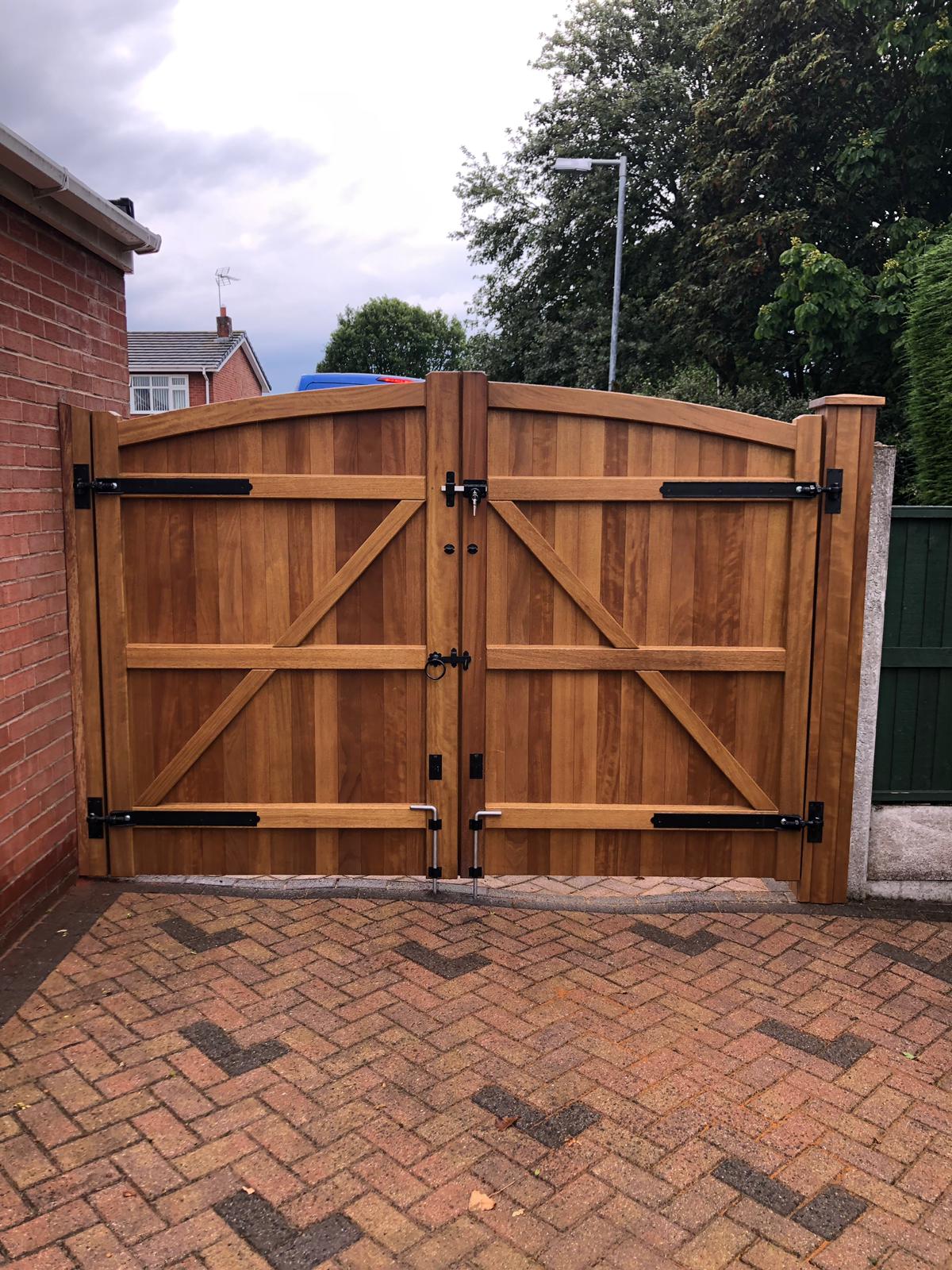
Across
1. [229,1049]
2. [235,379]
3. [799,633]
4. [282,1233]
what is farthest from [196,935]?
[235,379]

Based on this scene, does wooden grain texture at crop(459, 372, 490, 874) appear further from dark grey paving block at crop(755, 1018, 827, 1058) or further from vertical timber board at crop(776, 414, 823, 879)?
dark grey paving block at crop(755, 1018, 827, 1058)

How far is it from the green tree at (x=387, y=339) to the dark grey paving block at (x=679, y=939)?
182 ft

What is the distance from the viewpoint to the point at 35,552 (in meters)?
4.64

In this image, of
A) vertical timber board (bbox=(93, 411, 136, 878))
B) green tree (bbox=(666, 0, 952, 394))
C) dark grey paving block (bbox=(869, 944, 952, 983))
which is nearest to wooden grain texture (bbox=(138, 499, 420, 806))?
vertical timber board (bbox=(93, 411, 136, 878))

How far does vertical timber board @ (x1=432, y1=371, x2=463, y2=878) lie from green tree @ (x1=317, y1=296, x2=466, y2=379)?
2156 inches

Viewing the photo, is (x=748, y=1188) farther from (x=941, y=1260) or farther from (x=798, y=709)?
(x=798, y=709)

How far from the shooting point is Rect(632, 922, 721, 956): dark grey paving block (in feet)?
15.0

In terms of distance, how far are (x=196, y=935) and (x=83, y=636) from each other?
1.57m

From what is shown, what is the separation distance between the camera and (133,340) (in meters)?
39.8

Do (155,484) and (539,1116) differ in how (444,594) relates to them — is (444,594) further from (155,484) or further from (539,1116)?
(539,1116)

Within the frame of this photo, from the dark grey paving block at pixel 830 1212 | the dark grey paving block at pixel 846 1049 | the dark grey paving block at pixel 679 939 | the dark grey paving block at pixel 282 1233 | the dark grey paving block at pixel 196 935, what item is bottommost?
the dark grey paving block at pixel 830 1212

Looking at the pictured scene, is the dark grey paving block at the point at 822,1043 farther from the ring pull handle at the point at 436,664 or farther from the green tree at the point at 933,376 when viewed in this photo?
the green tree at the point at 933,376

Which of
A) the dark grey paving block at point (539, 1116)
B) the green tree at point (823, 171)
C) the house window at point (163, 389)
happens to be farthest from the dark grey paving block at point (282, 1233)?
the house window at point (163, 389)

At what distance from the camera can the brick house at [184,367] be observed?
37031 mm
